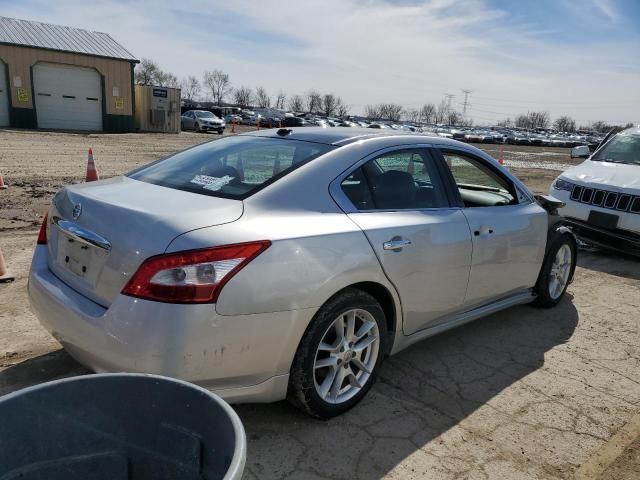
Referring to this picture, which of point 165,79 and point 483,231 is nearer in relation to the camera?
point 483,231

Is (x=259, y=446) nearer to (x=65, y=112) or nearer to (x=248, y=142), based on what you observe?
(x=248, y=142)

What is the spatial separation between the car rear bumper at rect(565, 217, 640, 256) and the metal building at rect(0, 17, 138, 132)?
89.3 ft

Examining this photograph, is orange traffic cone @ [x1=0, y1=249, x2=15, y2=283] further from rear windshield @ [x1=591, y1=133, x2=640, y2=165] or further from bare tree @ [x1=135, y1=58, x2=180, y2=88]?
bare tree @ [x1=135, y1=58, x2=180, y2=88]

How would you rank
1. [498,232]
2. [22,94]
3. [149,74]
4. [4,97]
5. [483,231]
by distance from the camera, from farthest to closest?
[149,74], [22,94], [4,97], [498,232], [483,231]

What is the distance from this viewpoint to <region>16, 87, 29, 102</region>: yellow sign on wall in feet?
85.5

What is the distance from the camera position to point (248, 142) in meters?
3.61

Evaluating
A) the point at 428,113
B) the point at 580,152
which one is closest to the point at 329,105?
the point at 428,113

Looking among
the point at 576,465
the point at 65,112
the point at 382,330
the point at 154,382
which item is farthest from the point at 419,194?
the point at 65,112

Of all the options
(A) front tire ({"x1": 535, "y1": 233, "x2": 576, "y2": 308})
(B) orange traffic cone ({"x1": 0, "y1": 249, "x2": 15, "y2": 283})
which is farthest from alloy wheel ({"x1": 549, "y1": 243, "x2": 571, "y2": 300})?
(B) orange traffic cone ({"x1": 0, "y1": 249, "x2": 15, "y2": 283})

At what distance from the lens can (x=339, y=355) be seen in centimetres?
294

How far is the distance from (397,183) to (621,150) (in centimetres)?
613

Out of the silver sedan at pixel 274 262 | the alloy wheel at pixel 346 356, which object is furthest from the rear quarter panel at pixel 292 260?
the alloy wheel at pixel 346 356

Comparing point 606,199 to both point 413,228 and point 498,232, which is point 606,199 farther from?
point 413,228

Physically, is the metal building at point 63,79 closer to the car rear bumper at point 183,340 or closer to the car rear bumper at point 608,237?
the car rear bumper at point 608,237
